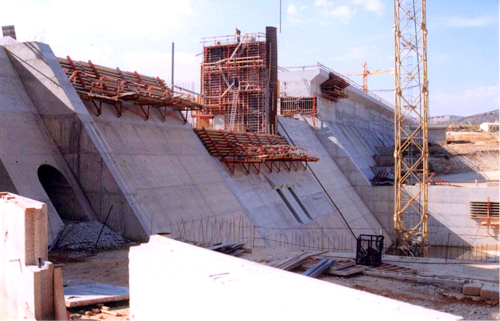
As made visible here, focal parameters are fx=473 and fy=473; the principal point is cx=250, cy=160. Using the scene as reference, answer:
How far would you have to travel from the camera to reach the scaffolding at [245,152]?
25.2 meters

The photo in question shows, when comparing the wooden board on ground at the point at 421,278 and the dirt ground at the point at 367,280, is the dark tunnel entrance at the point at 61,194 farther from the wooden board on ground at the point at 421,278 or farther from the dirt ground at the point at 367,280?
the wooden board on ground at the point at 421,278

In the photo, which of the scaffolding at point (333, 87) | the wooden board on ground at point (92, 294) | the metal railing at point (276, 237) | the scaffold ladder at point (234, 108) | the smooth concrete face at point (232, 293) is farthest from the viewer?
the scaffolding at point (333, 87)

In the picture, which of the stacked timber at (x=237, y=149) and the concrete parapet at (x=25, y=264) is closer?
the concrete parapet at (x=25, y=264)

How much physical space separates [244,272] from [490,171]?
141 feet

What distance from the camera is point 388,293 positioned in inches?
481

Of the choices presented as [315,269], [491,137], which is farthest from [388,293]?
[491,137]

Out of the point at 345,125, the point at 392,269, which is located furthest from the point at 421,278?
the point at 345,125

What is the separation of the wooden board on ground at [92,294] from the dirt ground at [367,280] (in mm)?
151

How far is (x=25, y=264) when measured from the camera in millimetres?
9258

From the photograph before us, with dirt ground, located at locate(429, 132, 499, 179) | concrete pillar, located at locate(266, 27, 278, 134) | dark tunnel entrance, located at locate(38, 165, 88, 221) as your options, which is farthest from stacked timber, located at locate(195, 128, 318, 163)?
dirt ground, located at locate(429, 132, 499, 179)

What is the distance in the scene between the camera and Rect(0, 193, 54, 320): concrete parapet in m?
8.93

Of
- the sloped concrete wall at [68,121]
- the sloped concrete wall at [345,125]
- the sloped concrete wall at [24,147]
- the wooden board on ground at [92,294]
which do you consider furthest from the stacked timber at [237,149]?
the wooden board on ground at [92,294]

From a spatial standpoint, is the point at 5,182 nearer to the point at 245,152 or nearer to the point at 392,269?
the point at 245,152

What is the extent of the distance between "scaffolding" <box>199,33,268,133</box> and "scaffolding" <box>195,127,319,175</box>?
556cm
